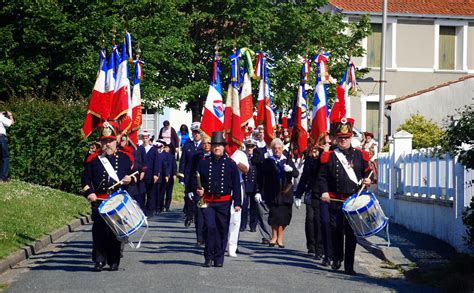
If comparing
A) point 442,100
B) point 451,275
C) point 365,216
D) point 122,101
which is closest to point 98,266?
point 365,216

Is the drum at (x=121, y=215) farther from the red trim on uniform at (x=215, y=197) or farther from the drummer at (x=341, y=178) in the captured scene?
the drummer at (x=341, y=178)

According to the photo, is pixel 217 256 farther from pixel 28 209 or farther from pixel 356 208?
pixel 28 209

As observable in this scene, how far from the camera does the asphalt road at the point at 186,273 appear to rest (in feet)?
47.2

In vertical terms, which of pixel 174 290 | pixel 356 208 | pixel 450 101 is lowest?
pixel 174 290

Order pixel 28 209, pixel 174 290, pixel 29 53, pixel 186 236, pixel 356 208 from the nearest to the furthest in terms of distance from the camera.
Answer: pixel 174 290 → pixel 356 208 → pixel 186 236 → pixel 28 209 → pixel 29 53

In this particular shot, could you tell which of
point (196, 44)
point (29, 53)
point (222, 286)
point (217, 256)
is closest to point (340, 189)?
point (217, 256)

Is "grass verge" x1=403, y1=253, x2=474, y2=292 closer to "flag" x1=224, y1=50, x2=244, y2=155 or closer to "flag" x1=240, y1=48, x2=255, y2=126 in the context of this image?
"flag" x1=224, y1=50, x2=244, y2=155

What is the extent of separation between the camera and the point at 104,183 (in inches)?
647

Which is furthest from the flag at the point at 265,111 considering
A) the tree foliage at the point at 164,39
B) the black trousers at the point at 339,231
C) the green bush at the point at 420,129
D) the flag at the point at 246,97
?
the green bush at the point at 420,129

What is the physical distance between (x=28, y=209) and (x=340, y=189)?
9.20 metres

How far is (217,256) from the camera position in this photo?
1673cm

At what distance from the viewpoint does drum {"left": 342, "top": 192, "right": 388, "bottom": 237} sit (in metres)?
15.8

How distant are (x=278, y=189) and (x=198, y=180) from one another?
3.59 m

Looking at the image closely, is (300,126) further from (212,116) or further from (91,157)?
(91,157)
